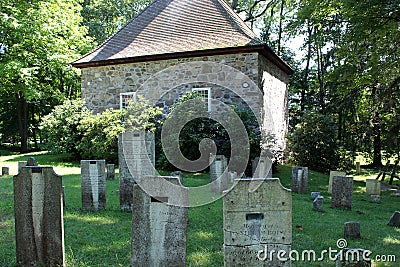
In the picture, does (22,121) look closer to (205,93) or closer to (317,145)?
(205,93)

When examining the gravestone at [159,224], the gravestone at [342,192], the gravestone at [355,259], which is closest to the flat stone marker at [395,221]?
the gravestone at [342,192]

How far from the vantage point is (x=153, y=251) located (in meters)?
4.33

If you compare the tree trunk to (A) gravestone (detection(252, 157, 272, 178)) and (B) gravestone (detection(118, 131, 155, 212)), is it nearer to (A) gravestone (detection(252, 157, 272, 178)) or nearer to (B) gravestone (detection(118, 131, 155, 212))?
(A) gravestone (detection(252, 157, 272, 178))

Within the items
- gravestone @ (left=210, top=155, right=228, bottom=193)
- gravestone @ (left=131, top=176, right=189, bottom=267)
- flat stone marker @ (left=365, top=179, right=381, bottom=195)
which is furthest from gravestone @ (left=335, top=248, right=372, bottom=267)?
flat stone marker @ (left=365, top=179, right=381, bottom=195)

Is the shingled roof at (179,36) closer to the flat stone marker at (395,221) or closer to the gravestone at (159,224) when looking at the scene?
the flat stone marker at (395,221)

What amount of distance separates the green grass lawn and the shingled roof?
8262mm

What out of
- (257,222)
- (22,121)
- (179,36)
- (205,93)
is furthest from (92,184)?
(22,121)

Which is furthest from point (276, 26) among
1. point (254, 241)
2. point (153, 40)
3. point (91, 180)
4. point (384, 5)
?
point (254, 241)

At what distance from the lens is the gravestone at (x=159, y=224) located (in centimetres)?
430

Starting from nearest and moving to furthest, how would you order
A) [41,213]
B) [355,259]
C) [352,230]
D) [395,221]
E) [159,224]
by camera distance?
[355,259]
[159,224]
[41,213]
[352,230]
[395,221]

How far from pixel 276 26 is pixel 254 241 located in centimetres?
2926

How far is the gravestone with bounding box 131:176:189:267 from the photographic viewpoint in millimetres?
4305

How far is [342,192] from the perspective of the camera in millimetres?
8375

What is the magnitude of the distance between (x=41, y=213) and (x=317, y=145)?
13533 millimetres
